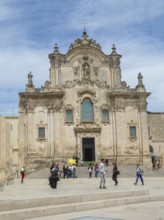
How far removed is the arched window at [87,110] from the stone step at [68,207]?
25657mm

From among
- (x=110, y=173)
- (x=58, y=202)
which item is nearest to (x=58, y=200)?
(x=58, y=202)

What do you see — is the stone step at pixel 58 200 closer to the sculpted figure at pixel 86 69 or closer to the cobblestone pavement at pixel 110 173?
the cobblestone pavement at pixel 110 173

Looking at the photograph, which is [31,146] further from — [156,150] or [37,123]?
[156,150]

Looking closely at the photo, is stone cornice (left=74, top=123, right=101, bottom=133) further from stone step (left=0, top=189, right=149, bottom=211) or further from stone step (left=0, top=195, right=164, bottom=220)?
stone step (left=0, top=195, right=164, bottom=220)

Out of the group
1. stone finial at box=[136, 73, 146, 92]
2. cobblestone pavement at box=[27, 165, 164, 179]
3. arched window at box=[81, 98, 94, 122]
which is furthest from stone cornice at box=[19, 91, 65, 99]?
cobblestone pavement at box=[27, 165, 164, 179]

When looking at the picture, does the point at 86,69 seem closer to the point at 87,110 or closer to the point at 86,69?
the point at 86,69

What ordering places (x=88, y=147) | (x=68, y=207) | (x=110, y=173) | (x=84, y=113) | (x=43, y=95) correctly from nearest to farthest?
(x=68, y=207) < (x=110, y=173) < (x=88, y=147) < (x=43, y=95) < (x=84, y=113)

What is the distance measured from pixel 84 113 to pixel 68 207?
2931 centimetres

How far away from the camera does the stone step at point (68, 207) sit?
10112mm

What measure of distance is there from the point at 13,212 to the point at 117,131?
30.9 metres

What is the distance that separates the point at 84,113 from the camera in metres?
40.9

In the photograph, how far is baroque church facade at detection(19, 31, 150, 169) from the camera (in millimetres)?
39594

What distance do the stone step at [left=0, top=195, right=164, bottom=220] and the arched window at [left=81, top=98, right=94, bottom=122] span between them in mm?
25657

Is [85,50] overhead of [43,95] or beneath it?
overhead
